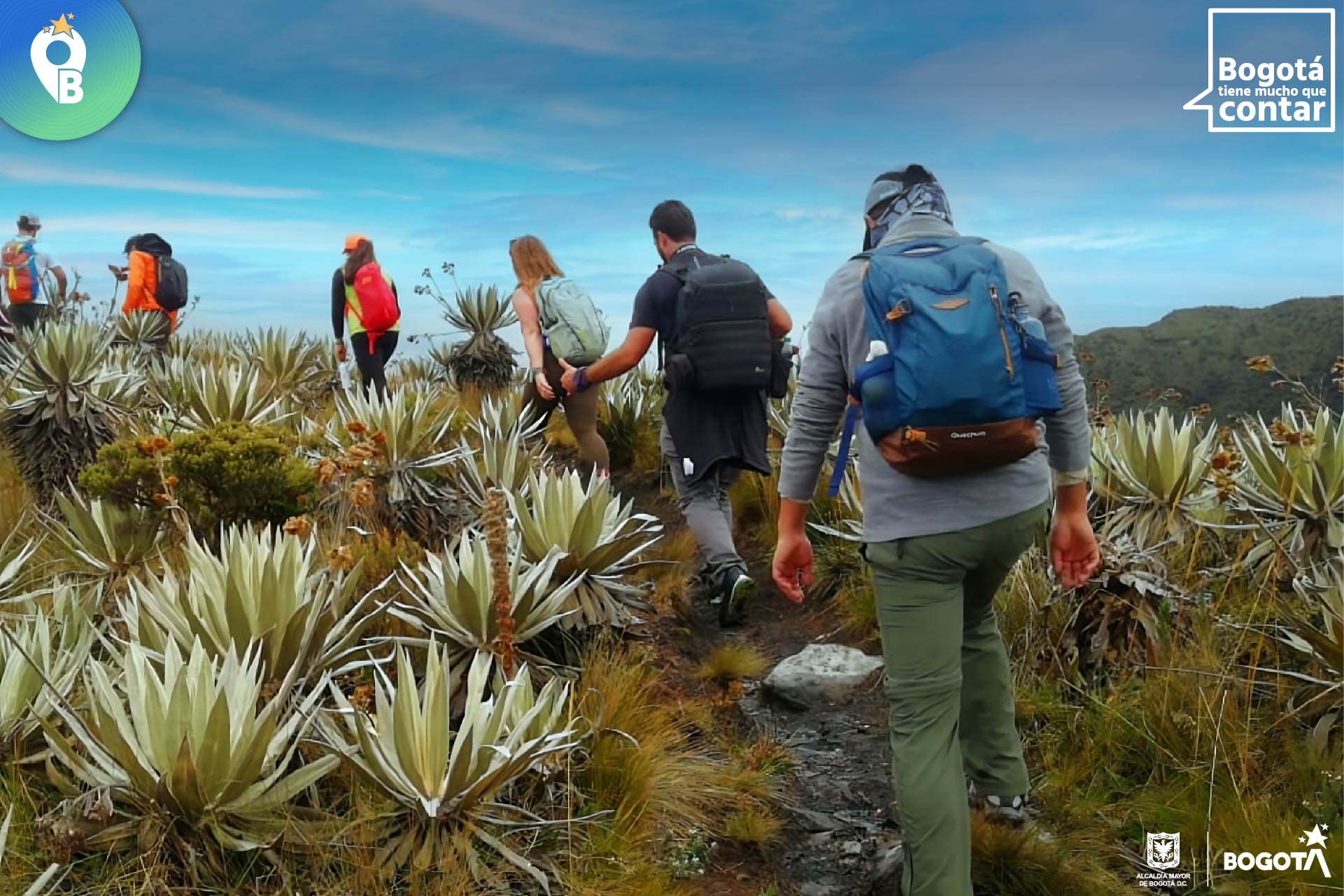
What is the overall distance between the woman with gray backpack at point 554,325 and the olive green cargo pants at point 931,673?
13.5 feet

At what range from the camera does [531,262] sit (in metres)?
7.32

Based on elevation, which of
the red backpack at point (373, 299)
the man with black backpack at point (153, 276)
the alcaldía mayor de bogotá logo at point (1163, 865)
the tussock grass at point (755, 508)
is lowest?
the alcaldía mayor de bogotá logo at point (1163, 865)

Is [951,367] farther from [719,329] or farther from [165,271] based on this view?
[165,271]

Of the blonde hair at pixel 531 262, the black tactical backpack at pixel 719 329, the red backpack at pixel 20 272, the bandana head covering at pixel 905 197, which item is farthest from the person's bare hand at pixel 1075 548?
→ the red backpack at pixel 20 272

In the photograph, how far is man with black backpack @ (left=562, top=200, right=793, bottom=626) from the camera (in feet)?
18.0

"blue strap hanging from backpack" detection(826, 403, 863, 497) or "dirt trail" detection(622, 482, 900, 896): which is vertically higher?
"blue strap hanging from backpack" detection(826, 403, 863, 497)

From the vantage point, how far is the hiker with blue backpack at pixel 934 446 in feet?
8.93

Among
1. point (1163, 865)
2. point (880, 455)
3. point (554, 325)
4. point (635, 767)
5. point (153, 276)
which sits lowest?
point (1163, 865)

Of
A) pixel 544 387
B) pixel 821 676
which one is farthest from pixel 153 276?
pixel 821 676

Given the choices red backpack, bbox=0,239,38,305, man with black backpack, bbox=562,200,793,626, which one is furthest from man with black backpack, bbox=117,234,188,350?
man with black backpack, bbox=562,200,793,626

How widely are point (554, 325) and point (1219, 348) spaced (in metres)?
10.2

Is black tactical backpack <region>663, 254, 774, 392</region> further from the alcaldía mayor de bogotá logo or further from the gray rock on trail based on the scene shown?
the alcaldía mayor de bogotá logo

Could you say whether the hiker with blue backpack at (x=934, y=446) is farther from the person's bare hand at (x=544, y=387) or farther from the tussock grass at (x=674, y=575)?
the person's bare hand at (x=544, y=387)

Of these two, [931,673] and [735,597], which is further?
[735,597]
